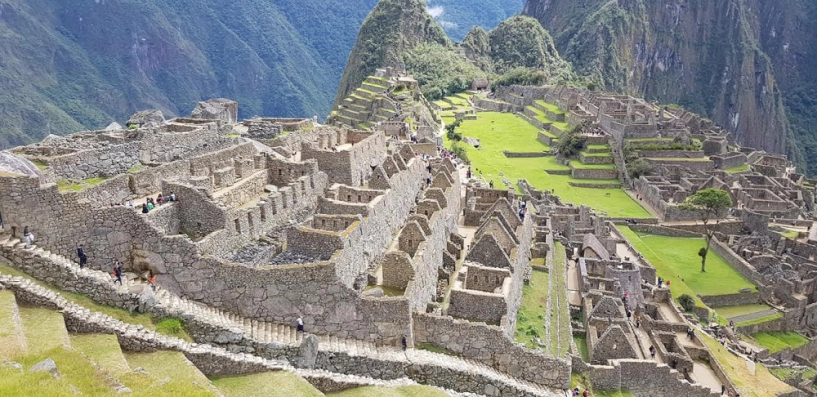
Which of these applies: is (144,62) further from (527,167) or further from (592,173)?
(592,173)

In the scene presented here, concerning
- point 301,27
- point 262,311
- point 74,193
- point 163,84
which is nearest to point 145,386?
point 262,311

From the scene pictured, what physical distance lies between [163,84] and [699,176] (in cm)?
6406

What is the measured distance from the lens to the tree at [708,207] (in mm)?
58206

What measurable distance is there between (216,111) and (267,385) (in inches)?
1031

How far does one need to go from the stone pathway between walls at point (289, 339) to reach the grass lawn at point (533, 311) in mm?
2801

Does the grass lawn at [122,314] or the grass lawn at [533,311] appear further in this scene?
the grass lawn at [533,311]

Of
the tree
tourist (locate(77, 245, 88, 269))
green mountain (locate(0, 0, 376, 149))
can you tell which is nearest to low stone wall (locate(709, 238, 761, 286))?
the tree

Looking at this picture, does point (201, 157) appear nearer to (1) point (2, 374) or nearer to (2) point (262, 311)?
(2) point (262, 311)

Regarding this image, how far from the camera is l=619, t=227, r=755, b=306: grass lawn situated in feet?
159

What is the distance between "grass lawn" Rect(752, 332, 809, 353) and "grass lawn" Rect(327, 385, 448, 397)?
3483 centimetres

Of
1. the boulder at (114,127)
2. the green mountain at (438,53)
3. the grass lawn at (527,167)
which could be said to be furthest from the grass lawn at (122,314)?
the green mountain at (438,53)

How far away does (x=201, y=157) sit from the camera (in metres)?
23.8

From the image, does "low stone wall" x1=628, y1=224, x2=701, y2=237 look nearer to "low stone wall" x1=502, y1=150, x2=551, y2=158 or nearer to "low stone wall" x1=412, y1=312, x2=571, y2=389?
"low stone wall" x1=502, y1=150, x2=551, y2=158

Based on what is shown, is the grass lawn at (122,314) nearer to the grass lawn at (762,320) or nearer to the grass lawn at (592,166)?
the grass lawn at (762,320)
